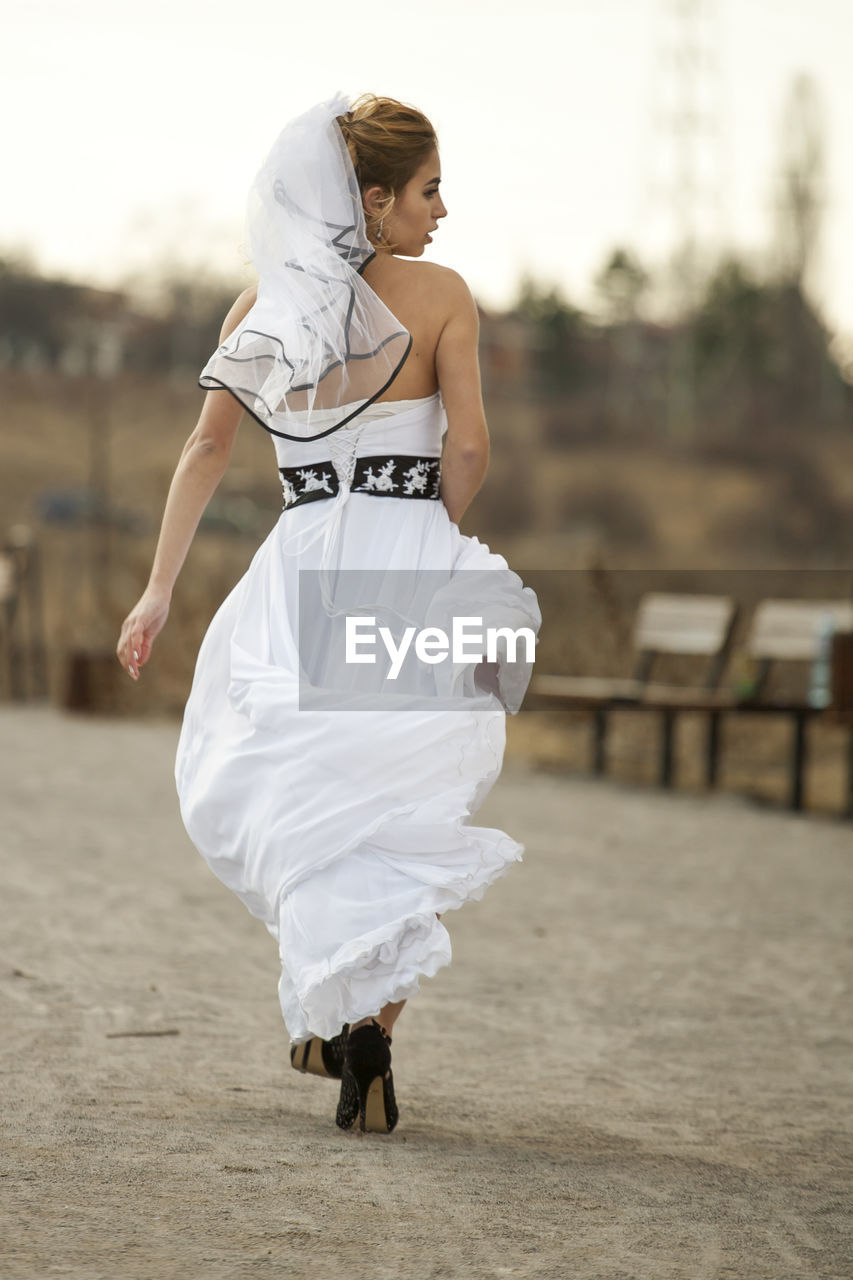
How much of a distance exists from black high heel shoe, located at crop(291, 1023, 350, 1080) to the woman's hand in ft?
2.93

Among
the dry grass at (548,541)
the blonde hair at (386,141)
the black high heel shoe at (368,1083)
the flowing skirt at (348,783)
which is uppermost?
the blonde hair at (386,141)

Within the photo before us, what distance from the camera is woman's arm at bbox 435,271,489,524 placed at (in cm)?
359

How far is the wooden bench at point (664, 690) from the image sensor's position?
10.9m

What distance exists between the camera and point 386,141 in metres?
3.49

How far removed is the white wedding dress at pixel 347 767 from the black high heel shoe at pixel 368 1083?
11 centimetres

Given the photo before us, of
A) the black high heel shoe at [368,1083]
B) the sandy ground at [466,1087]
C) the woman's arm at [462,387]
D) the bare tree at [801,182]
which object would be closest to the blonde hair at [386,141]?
the woman's arm at [462,387]

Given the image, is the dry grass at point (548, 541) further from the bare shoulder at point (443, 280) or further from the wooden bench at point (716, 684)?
the bare shoulder at point (443, 280)

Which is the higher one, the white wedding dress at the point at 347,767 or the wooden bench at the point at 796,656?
the white wedding dress at the point at 347,767

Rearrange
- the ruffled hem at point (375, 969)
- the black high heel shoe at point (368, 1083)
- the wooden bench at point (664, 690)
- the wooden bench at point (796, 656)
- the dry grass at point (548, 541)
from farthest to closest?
the dry grass at point (548, 541) < the wooden bench at point (664, 690) < the wooden bench at point (796, 656) < the black high heel shoe at point (368, 1083) < the ruffled hem at point (375, 969)

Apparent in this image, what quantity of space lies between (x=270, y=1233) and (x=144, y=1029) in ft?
5.74

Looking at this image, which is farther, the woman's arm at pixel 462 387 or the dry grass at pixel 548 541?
the dry grass at pixel 548 541

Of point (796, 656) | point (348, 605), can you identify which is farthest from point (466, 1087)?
point (796, 656)

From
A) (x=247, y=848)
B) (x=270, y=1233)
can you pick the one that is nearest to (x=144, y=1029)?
(x=247, y=848)

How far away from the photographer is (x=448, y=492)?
3.70 meters
